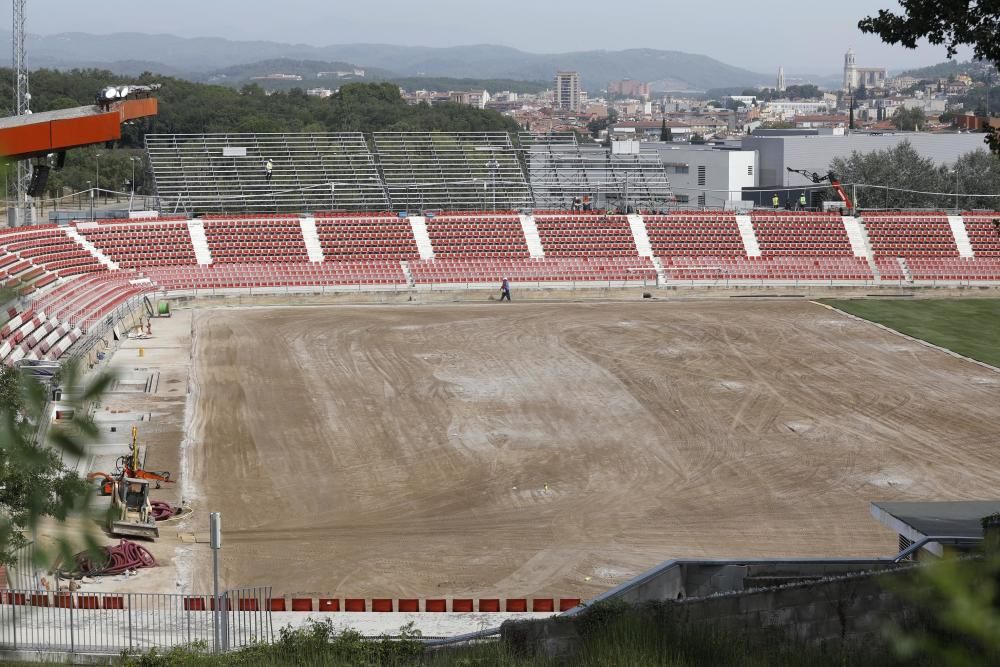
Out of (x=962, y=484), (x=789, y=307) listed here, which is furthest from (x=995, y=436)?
(x=789, y=307)

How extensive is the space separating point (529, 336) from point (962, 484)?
62.5 ft

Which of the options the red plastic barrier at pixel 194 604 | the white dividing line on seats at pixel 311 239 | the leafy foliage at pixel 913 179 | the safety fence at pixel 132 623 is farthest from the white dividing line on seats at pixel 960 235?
the red plastic barrier at pixel 194 604

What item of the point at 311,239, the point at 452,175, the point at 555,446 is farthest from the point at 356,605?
the point at 452,175

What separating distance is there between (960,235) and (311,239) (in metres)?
29.9

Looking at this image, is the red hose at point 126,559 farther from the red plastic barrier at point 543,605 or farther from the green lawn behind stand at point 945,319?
the green lawn behind stand at point 945,319

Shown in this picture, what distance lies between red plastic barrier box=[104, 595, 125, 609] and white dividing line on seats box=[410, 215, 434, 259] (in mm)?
38315

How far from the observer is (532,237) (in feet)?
184

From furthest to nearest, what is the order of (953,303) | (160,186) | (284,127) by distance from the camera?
(284,127)
(160,186)
(953,303)

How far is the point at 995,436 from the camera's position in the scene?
2803 cm

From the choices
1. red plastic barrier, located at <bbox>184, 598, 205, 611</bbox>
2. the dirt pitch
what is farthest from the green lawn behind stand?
red plastic barrier, located at <bbox>184, 598, 205, 611</bbox>

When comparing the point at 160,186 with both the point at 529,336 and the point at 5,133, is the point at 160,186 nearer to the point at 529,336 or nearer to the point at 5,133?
the point at 529,336

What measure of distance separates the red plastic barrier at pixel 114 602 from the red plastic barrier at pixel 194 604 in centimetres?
79

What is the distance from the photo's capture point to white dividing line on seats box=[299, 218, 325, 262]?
5282 centimetres

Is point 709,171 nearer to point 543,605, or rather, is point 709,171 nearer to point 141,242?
point 141,242
